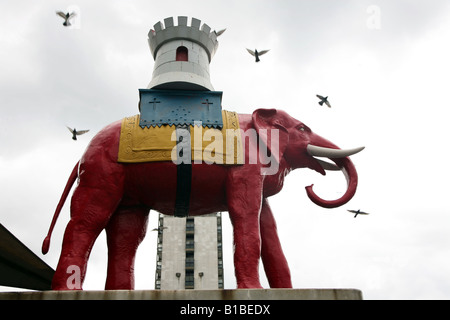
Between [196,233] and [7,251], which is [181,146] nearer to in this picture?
[7,251]

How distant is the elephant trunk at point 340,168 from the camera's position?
603 centimetres

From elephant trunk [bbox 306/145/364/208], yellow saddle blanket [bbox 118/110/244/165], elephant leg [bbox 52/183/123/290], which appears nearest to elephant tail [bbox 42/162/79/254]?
elephant leg [bbox 52/183/123/290]

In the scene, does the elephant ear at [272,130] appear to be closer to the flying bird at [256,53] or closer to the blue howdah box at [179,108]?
the blue howdah box at [179,108]

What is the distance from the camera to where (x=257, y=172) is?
5.81 m


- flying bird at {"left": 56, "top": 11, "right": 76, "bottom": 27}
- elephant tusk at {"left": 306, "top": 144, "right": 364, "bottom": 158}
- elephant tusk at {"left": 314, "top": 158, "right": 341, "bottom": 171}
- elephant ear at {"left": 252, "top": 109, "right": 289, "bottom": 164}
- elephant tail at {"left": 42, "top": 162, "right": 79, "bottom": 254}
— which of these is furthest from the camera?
flying bird at {"left": 56, "top": 11, "right": 76, "bottom": 27}

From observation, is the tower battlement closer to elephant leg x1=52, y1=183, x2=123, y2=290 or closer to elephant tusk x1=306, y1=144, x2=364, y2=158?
elephant tusk x1=306, y1=144, x2=364, y2=158

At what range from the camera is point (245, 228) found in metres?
5.43

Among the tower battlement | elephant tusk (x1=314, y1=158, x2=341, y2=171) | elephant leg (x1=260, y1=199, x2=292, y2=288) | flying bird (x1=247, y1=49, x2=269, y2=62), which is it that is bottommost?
elephant leg (x1=260, y1=199, x2=292, y2=288)

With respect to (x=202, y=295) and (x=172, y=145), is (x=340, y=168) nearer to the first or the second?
(x=172, y=145)

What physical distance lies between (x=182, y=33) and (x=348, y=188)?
371 cm

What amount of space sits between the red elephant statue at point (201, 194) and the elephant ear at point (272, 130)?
0.05 feet

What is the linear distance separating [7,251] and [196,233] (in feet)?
99.4

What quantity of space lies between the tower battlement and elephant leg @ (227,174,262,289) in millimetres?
2806

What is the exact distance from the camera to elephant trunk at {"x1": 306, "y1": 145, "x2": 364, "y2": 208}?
19.8 feet
